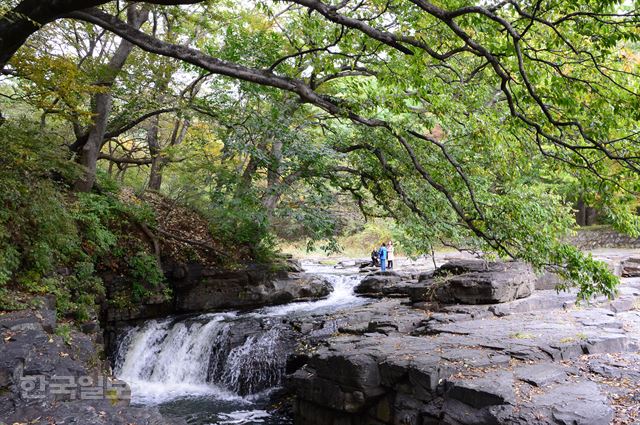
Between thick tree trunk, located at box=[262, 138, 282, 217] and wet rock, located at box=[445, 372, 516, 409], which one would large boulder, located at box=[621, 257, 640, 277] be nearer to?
wet rock, located at box=[445, 372, 516, 409]

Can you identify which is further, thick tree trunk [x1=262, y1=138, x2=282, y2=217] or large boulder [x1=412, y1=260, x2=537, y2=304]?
large boulder [x1=412, y1=260, x2=537, y2=304]

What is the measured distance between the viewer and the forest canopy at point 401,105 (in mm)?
5227

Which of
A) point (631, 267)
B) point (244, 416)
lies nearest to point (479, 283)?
point (244, 416)

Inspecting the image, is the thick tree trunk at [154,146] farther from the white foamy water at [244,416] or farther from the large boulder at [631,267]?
the large boulder at [631,267]

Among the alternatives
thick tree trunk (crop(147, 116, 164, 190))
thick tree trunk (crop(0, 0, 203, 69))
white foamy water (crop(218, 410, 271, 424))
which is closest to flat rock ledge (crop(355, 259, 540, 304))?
white foamy water (crop(218, 410, 271, 424))

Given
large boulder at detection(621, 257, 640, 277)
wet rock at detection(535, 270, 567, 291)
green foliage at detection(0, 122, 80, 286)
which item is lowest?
wet rock at detection(535, 270, 567, 291)

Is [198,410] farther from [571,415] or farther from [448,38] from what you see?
[448,38]

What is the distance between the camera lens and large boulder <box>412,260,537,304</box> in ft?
34.3

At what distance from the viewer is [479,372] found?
19.9 ft

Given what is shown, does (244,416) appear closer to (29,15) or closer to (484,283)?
(484,283)

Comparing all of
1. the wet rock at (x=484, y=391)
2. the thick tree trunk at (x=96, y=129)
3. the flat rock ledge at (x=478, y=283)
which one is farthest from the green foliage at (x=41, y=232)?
the flat rock ledge at (x=478, y=283)

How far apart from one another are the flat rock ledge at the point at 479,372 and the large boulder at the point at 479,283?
3.16 ft

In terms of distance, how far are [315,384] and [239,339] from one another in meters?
3.45

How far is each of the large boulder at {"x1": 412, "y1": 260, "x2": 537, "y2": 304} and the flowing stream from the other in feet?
12.3
